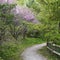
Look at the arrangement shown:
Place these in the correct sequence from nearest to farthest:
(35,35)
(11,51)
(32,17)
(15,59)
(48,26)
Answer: (15,59) → (11,51) → (48,26) → (32,17) → (35,35)

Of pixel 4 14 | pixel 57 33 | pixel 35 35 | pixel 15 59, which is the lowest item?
pixel 35 35

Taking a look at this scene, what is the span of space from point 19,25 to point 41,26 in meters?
4.42

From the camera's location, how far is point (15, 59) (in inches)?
679

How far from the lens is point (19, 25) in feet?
90.4

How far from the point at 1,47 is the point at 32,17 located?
50.1 feet

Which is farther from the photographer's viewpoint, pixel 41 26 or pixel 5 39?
pixel 41 26

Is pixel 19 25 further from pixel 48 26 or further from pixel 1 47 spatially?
pixel 1 47

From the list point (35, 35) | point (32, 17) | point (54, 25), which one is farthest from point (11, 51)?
point (35, 35)

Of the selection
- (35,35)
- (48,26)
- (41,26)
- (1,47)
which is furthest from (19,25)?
(35,35)

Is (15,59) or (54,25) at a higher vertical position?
(54,25)

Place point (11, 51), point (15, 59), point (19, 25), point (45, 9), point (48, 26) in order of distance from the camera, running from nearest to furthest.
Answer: point (15, 59)
point (11, 51)
point (45, 9)
point (48, 26)
point (19, 25)

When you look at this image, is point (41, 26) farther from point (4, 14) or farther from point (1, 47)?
point (1, 47)

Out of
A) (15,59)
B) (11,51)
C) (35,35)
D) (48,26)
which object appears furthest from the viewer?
(35,35)

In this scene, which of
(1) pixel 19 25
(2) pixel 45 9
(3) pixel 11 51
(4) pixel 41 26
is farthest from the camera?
(1) pixel 19 25
